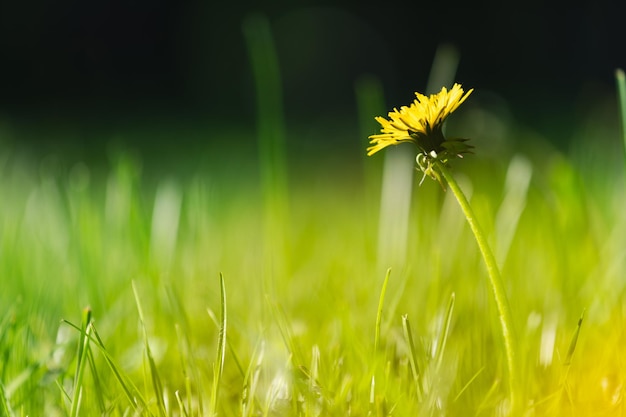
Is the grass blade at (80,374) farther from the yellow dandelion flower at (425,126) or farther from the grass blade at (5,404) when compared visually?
the yellow dandelion flower at (425,126)

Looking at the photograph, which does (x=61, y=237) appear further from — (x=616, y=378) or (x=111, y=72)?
(x=111, y=72)

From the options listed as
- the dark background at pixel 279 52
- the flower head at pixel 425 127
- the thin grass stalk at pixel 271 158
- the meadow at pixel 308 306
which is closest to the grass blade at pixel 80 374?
the meadow at pixel 308 306

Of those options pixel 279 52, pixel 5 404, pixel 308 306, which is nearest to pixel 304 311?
pixel 308 306

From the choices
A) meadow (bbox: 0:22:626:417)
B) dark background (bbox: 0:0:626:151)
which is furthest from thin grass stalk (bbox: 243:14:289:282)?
dark background (bbox: 0:0:626:151)

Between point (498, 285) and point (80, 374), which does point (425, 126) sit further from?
point (80, 374)

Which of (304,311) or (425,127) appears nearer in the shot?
(425,127)

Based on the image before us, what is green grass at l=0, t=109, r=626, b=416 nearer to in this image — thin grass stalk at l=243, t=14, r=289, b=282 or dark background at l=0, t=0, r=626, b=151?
thin grass stalk at l=243, t=14, r=289, b=282
